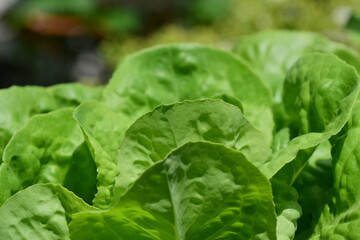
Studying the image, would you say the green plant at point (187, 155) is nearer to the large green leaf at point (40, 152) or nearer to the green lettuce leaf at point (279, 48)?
the large green leaf at point (40, 152)

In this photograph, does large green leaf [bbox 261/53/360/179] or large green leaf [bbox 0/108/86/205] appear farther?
large green leaf [bbox 0/108/86/205]

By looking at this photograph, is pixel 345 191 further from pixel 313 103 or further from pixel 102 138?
pixel 102 138

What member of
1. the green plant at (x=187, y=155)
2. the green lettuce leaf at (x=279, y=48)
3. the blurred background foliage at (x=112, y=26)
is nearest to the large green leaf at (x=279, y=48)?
the green lettuce leaf at (x=279, y=48)

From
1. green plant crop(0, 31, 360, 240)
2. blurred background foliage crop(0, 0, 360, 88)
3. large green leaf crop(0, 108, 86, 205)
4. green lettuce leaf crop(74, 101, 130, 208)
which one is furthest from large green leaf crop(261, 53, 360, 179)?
blurred background foliage crop(0, 0, 360, 88)

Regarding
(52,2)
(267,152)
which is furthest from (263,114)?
(52,2)

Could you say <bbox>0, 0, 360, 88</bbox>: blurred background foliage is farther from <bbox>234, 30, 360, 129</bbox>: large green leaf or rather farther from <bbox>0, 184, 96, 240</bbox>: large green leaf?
<bbox>0, 184, 96, 240</bbox>: large green leaf

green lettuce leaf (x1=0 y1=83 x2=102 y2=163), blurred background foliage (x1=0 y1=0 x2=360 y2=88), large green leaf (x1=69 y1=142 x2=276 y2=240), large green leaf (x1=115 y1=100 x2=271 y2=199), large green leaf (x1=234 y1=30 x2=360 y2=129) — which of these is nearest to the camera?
large green leaf (x1=69 y1=142 x2=276 y2=240)
